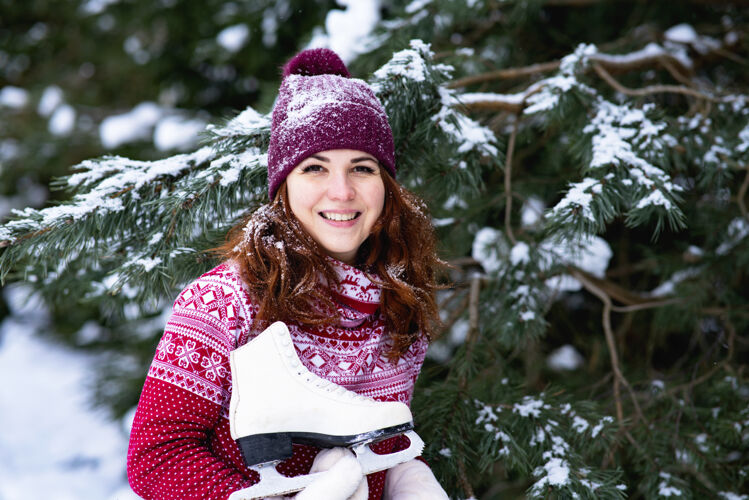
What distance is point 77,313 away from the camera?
396cm

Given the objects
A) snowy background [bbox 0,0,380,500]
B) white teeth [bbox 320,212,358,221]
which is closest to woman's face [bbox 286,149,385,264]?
white teeth [bbox 320,212,358,221]

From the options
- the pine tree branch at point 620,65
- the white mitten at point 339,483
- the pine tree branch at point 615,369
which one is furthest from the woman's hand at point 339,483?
the pine tree branch at point 620,65

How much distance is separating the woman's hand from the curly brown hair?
306 millimetres

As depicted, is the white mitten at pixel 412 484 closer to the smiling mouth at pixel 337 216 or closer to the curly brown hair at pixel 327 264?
the curly brown hair at pixel 327 264

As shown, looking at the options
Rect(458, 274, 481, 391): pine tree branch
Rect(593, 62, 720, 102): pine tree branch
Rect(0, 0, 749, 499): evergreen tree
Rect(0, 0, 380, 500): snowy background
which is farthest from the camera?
Rect(0, 0, 380, 500): snowy background

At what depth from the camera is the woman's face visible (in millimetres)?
1397

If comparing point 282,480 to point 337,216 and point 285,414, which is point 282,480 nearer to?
point 285,414

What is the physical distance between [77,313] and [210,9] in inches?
81.8

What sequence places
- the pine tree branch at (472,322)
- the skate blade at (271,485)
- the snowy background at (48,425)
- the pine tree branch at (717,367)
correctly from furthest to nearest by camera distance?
the snowy background at (48,425) < the pine tree branch at (717,367) < the pine tree branch at (472,322) < the skate blade at (271,485)

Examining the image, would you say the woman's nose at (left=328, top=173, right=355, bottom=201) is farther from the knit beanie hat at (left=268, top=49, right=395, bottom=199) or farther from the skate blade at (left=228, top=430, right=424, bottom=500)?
the skate blade at (left=228, top=430, right=424, bottom=500)

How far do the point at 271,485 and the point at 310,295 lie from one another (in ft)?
1.34

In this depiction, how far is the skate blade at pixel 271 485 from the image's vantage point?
114 cm

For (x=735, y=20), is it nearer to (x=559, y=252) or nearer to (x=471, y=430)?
(x=559, y=252)

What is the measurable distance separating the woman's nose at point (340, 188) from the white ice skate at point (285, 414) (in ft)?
1.07
